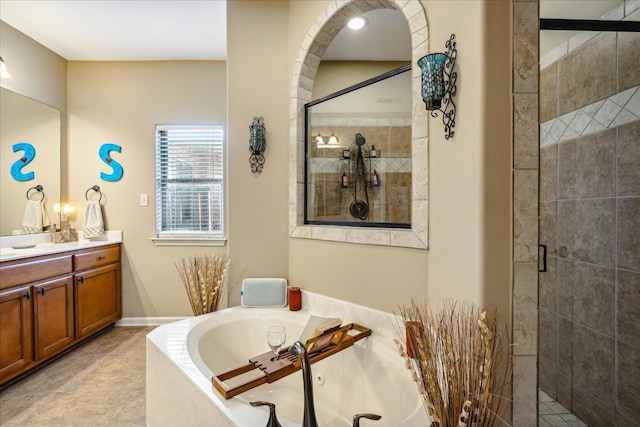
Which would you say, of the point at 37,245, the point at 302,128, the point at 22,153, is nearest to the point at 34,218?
the point at 37,245

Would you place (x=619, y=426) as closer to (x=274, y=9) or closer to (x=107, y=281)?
(x=274, y=9)

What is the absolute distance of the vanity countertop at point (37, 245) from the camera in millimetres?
2354

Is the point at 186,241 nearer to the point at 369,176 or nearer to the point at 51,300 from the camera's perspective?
the point at 51,300

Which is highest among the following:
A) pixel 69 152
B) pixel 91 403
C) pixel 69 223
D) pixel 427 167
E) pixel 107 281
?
pixel 69 152

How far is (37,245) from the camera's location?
2.85 m

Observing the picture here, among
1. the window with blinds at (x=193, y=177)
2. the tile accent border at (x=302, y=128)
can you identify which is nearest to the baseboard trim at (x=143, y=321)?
the window with blinds at (x=193, y=177)

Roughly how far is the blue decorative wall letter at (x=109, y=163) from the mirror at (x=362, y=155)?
2.20 metres

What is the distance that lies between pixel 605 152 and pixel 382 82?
1.23m

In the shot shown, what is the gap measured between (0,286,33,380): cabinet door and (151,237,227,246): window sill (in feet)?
3.85

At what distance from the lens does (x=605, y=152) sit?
68.5 inches

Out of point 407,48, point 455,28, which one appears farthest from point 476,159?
point 407,48

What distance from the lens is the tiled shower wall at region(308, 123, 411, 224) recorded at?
1863 millimetres

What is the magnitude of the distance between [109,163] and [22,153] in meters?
0.68

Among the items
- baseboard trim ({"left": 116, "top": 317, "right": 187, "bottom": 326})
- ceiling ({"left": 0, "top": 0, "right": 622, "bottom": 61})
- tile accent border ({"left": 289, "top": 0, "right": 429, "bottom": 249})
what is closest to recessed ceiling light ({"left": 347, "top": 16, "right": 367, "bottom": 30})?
ceiling ({"left": 0, "top": 0, "right": 622, "bottom": 61})
